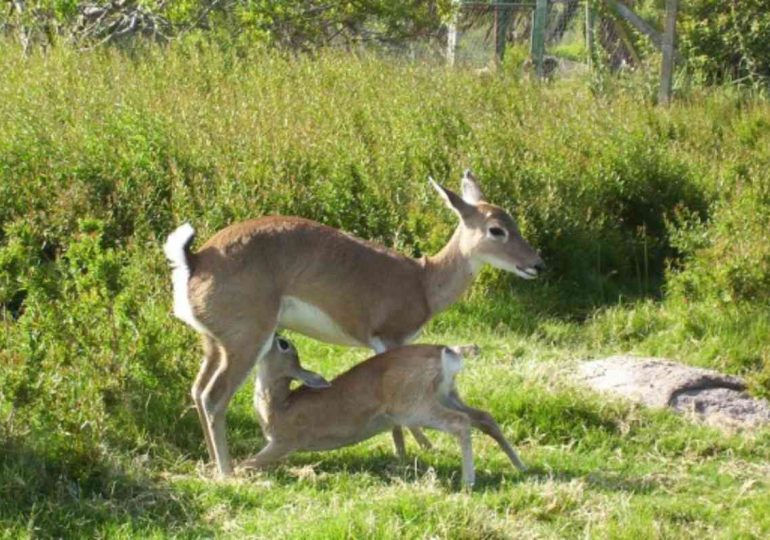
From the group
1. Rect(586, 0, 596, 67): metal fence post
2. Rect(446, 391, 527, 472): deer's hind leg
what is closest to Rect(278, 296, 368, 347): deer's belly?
Rect(446, 391, 527, 472): deer's hind leg

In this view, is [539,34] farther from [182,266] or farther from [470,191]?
[182,266]

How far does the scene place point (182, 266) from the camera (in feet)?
20.5

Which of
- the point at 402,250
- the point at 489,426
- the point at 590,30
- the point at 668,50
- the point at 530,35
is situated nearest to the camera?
the point at 489,426

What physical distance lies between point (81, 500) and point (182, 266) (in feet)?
4.27

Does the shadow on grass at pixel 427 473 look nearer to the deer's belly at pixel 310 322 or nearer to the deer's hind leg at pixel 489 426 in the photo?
the deer's hind leg at pixel 489 426

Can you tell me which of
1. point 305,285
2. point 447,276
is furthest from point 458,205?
point 305,285

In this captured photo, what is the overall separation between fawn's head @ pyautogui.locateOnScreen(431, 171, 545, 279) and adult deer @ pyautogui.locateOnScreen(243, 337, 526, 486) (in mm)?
1210

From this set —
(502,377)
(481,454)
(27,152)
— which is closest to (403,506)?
(481,454)

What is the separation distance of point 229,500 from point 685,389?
3.03 metres

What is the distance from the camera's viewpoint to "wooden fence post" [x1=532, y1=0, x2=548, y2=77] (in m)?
15.6

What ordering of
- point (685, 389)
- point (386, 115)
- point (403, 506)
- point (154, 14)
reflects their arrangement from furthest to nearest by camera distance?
1. point (154, 14)
2. point (386, 115)
3. point (685, 389)
4. point (403, 506)

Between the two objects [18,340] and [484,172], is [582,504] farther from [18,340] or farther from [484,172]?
[484,172]

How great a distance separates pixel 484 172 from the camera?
32.6 feet

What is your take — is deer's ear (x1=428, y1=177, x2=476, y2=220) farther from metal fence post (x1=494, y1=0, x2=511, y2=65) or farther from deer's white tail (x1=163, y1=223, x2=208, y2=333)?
metal fence post (x1=494, y1=0, x2=511, y2=65)
